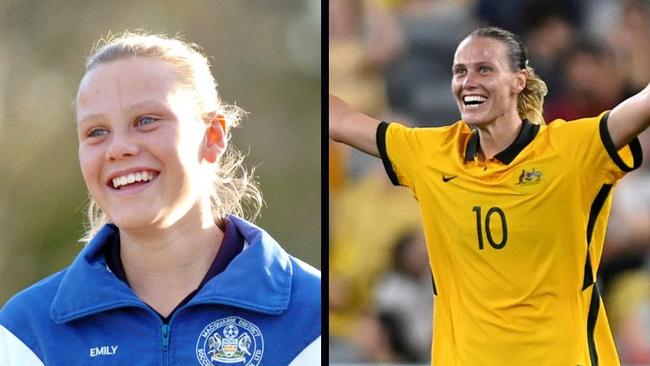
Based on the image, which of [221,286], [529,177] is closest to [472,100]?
[529,177]

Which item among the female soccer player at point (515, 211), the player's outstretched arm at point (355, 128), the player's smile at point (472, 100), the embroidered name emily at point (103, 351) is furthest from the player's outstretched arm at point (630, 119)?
the embroidered name emily at point (103, 351)

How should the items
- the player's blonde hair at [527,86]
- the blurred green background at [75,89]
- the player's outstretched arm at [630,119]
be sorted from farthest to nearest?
the blurred green background at [75,89] < the player's blonde hair at [527,86] < the player's outstretched arm at [630,119]

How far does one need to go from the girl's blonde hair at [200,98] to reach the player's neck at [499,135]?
495 mm

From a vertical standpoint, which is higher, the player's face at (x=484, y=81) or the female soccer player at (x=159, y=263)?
the player's face at (x=484, y=81)

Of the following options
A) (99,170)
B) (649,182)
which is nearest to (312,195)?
(99,170)

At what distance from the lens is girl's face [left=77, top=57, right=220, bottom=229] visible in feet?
7.87

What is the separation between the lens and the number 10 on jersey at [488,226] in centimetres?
240

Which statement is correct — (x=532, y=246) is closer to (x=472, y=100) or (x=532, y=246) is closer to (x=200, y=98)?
(x=472, y=100)

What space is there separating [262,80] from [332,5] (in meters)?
0.22

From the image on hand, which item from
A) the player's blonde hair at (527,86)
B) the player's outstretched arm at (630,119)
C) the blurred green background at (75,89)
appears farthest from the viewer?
the blurred green background at (75,89)

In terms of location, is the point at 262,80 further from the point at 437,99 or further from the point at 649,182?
the point at 649,182

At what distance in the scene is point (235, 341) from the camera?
2434mm

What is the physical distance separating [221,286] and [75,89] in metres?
0.53

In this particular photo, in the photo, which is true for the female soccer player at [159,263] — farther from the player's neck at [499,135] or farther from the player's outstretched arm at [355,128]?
the player's neck at [499,135]
